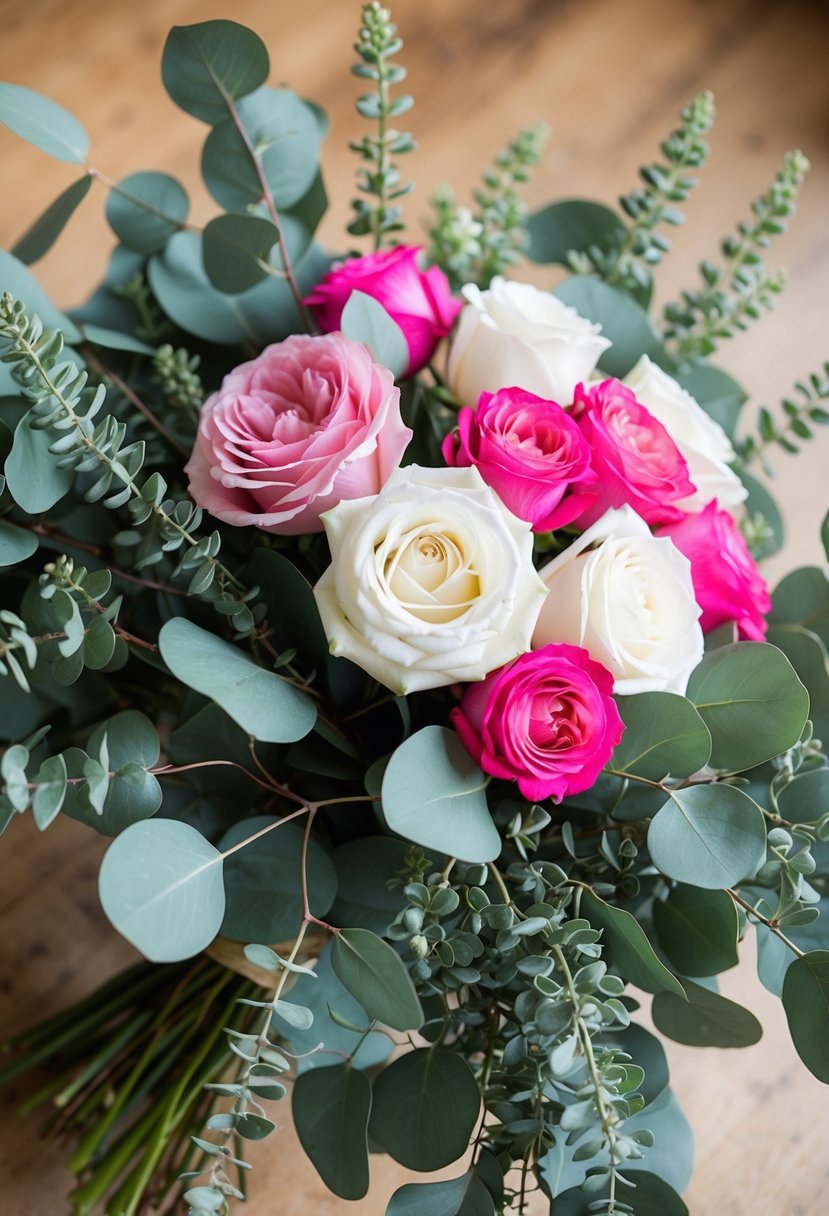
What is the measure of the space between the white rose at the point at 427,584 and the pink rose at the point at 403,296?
175 millimetres

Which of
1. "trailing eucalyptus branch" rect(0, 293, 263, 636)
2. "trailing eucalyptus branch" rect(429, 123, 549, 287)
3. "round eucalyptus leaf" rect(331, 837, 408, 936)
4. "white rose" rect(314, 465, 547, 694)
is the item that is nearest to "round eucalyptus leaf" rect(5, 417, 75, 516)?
"trailing eucalyptus branch" rect(0, 293, 263, 636)

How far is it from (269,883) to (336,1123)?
5.2 inches

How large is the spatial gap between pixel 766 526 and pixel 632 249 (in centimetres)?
23

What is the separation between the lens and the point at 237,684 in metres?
0.54

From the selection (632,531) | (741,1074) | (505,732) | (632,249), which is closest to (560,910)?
(505,732)

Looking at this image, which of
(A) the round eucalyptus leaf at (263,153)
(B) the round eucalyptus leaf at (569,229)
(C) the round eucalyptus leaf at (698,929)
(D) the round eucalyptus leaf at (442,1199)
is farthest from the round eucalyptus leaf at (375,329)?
(D) the round eucalyptus leaf at (442,1199)

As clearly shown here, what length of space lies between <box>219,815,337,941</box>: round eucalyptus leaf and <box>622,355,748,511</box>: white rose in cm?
30

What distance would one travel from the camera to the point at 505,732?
0.53 meters

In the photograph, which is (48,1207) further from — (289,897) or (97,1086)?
(289,897)

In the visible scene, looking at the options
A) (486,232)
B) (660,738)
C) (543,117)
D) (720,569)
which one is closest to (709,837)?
(660,738)

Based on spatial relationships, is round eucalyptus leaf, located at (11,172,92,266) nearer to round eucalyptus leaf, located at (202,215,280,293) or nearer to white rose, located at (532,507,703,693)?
round eucalyptus leaf, located at (202,215,280,293)

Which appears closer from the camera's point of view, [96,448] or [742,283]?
[96,448]

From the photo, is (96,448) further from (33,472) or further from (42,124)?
(42,124)

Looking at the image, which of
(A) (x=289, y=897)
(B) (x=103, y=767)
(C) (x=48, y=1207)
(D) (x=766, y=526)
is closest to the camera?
(B) (x=103, y=767)
